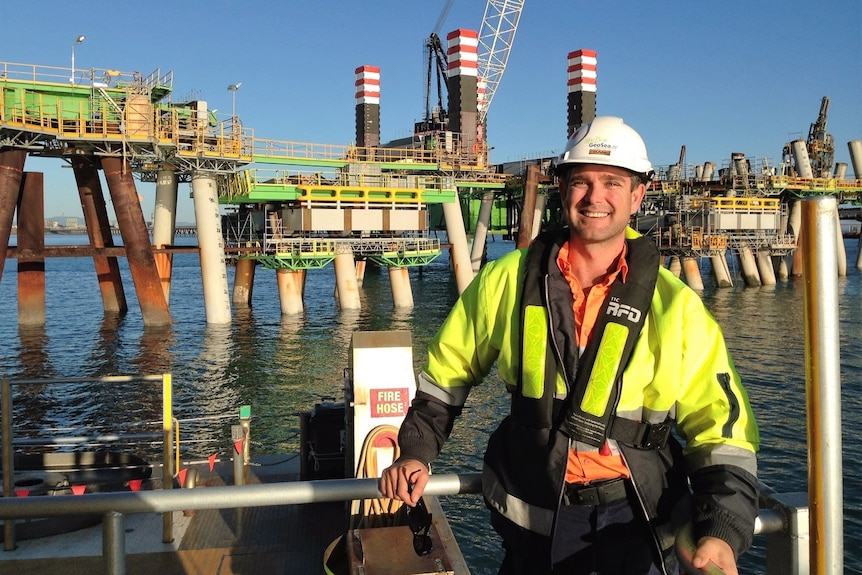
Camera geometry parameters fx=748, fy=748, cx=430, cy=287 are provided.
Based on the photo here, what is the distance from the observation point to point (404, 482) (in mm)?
2990

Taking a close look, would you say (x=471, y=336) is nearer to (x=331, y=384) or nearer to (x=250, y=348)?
(x=331, y=384)

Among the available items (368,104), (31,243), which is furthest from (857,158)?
(31,243)

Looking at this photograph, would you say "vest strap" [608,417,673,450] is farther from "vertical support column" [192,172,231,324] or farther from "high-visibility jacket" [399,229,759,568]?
"vertical support column" [192,172,231,324]

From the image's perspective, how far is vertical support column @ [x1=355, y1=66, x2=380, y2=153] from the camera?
59562 millimetres

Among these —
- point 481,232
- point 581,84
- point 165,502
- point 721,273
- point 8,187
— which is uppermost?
point 581,84

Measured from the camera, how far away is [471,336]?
3307 millimetres

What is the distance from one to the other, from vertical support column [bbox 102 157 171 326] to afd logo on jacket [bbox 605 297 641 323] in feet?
102

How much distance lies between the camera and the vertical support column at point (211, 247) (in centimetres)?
3359

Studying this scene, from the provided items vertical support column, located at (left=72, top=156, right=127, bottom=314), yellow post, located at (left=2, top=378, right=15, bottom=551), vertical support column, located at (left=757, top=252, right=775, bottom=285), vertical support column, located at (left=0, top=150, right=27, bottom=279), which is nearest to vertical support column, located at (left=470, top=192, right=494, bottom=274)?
vertical support column, located at (left=757, top=252, right=775, bottom=285)

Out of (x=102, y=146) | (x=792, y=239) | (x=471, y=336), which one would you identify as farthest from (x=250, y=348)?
(x=792, y=239)

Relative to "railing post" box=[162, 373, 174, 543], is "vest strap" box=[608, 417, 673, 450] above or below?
above

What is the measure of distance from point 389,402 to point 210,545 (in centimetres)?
290

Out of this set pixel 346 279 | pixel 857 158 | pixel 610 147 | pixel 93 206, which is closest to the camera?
pixel 610 147

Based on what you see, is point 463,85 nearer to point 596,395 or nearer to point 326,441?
point 326,441
